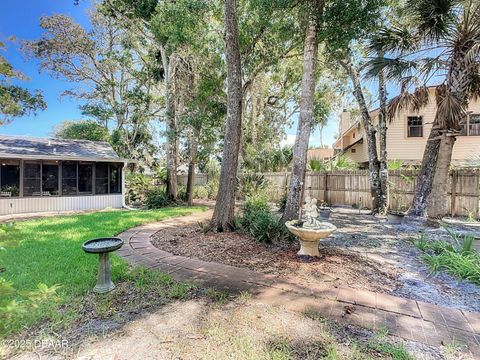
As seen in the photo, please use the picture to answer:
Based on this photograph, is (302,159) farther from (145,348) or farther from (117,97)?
(117,97)

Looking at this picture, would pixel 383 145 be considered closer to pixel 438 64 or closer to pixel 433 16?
pixel 438 64

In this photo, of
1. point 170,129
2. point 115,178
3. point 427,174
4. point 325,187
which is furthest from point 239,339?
point 115,178

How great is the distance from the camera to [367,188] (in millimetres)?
Answer: 11617

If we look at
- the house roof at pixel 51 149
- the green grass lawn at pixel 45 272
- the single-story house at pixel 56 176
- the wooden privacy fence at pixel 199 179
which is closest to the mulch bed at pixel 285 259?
the green grass lawn at pixel 45 272

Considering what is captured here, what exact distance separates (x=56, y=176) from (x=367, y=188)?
44.3ft

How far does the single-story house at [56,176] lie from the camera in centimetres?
1074

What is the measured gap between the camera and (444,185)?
7285mm

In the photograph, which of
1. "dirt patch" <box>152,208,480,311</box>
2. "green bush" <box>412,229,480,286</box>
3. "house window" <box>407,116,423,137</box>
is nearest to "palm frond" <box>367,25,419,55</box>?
"dirt patch" <box>152,208,480,311</box>

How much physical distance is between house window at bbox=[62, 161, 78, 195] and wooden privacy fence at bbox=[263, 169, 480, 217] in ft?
29.7

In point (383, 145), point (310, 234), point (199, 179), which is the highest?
point (383, 145)

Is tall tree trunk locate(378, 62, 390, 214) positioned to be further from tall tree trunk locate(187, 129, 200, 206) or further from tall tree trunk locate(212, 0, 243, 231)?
tall tree trunk locate(187, 129, 200, 206)

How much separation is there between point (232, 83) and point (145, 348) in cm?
565

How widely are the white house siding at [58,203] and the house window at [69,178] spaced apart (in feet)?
1.09

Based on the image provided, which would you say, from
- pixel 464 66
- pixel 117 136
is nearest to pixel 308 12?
pixel 464 66
